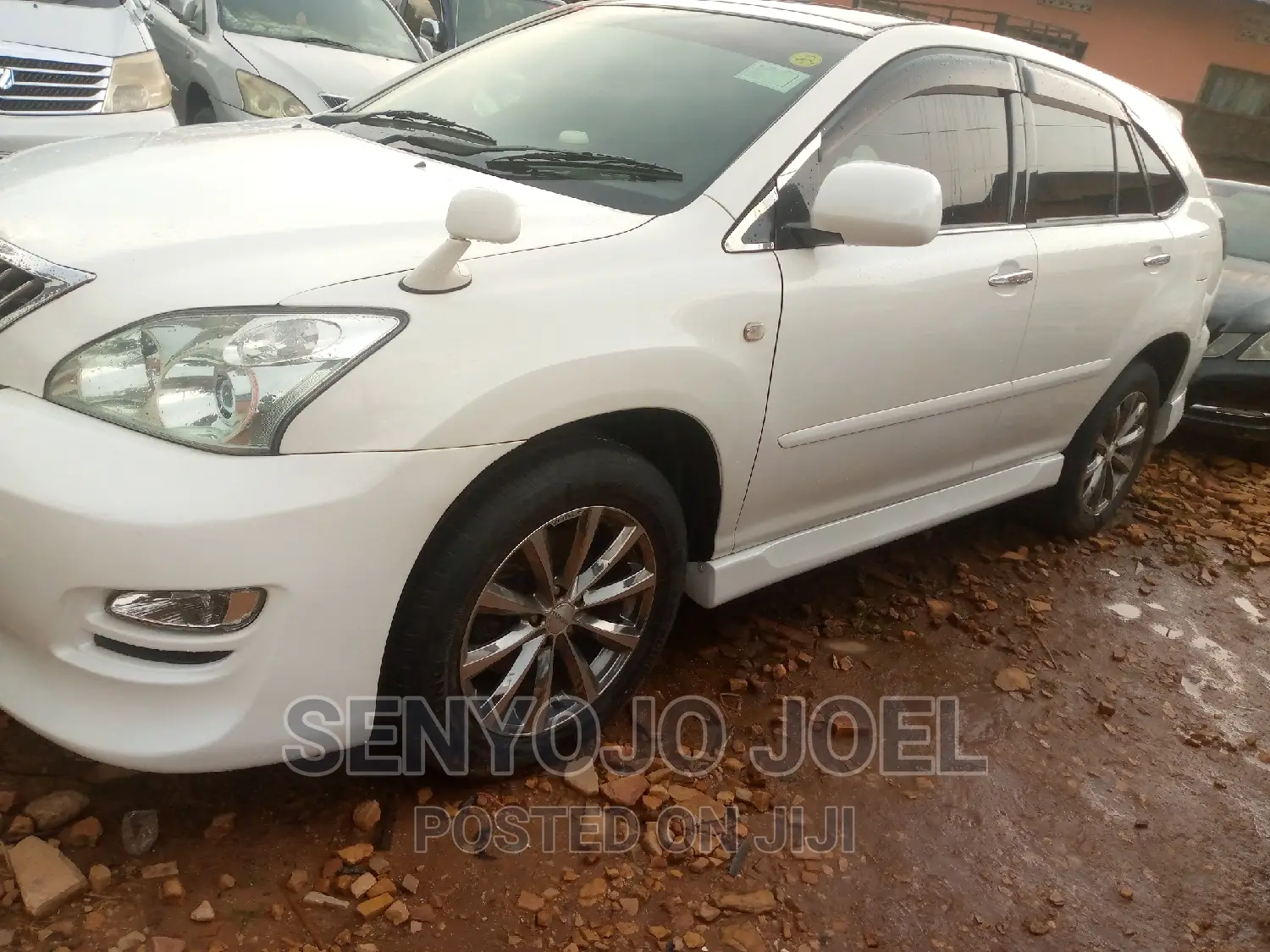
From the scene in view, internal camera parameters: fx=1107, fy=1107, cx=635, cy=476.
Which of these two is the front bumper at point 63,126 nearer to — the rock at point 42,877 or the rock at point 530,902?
the rock at point 42,877

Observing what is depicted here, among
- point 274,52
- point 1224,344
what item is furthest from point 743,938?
point 274,52

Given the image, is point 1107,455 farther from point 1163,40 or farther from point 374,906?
point 1163,40

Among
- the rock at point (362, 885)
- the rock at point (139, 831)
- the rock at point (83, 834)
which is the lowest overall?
the rock at point (362, 885)

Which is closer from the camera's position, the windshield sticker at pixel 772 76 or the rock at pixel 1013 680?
the windshield sticker at pixel 772 76

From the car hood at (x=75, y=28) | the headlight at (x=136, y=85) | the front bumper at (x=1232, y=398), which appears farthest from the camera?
the front bumper at (x=1232, y=398)

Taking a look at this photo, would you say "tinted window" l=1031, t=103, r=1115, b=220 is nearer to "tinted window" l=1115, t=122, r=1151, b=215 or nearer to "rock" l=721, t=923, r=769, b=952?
"tinted window" l=1115, t=122, r=1151, b=215

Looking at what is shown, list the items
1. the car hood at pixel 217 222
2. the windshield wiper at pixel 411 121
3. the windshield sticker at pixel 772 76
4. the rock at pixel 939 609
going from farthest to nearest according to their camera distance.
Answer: the rock at pixel 939 609, the windshield wiper at pixel 411 121, the windshield sticker at pixel 772 76, the car hood at pixel 217 222

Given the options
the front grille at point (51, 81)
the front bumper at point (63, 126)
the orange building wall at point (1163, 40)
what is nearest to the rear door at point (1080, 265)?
the front bumper at point (63, 126)

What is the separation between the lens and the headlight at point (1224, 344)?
5996mm

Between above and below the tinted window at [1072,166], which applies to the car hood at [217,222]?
above

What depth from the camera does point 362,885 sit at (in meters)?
2.21

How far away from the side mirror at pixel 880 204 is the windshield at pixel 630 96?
0.28 meters

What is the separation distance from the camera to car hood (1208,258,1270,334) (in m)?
6.01

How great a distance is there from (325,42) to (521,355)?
544cm
